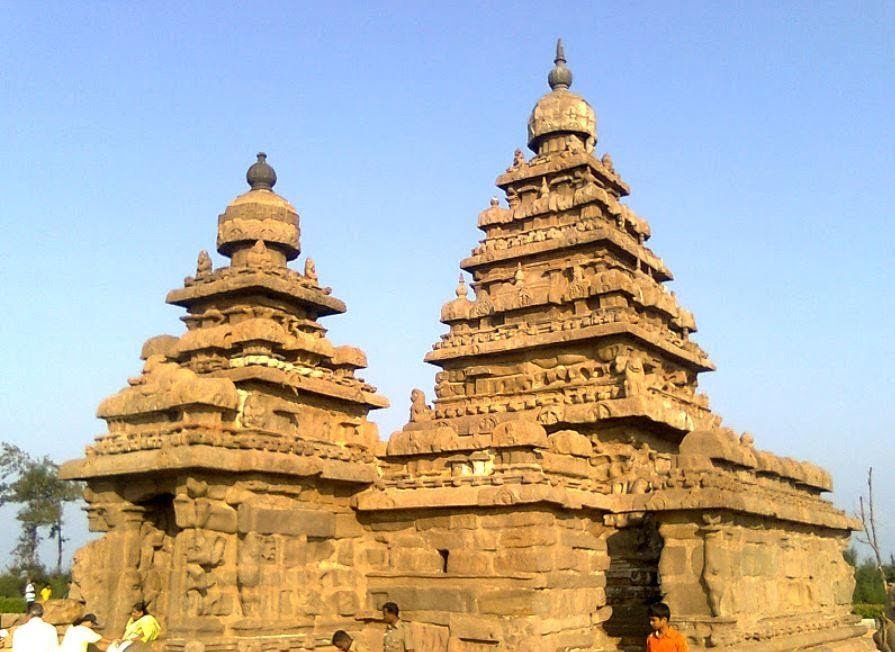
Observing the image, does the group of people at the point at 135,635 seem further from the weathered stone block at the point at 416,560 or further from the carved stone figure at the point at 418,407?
the carved stone figure at the point at 418,407

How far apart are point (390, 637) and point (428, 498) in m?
2.95

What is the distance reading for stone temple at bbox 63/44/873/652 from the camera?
1262cm

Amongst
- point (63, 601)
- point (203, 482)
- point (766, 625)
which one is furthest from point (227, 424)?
point (766, 625)

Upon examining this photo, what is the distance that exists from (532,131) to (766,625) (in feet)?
45.8

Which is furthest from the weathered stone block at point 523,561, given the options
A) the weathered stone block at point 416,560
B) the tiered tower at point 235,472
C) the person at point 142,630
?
the person at point 142,630

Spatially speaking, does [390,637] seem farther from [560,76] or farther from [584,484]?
[560,76]

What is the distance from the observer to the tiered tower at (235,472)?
40.3 feet

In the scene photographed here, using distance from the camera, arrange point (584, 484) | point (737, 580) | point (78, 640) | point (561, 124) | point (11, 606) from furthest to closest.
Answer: point (11, 606)
point (561, 124)
point (584, 484)
point (737, 580)
point (78, 640)

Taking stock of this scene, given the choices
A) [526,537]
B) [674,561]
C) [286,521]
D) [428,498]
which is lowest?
[674,561]

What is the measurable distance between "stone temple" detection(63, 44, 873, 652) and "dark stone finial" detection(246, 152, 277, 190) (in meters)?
0.04

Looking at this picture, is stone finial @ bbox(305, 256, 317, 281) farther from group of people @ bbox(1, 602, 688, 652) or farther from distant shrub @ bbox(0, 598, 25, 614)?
distant shrub @ bbox(0, 598, 25, 614)

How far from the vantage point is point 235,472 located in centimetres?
1258

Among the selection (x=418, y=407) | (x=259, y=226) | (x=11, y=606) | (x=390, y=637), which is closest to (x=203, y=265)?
(x=259, y=226)

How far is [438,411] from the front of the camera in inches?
747
